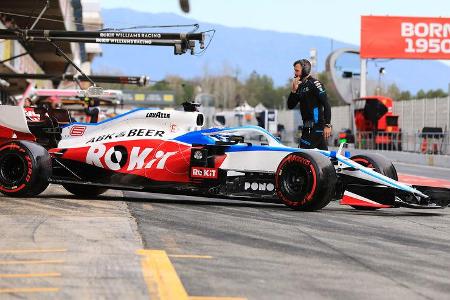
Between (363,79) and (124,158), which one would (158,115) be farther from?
(363,79)

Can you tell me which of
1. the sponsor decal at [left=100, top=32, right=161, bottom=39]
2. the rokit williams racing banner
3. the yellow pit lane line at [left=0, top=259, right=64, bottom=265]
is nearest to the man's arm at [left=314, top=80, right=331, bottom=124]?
the sponsor decal at [left=100, top=32, right=161, bottom=39]

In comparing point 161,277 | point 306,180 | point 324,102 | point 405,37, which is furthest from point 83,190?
point 405,37

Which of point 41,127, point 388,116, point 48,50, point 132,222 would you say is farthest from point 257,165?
point 48,50

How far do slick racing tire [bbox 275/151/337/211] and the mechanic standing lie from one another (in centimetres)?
164

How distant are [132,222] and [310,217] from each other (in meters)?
2.05

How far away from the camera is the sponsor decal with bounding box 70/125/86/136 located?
11422 mm

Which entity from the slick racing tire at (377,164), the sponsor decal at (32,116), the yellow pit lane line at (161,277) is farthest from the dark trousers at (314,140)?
the yellow pit lane line at (161,277)

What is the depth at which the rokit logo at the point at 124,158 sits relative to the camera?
10656 millimetres

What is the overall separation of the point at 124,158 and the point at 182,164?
808mm

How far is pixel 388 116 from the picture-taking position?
134ft

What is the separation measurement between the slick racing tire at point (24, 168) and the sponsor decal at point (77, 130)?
754 millimetres

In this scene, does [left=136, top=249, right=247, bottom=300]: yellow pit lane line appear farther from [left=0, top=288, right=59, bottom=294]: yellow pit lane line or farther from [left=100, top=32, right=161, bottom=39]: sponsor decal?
[left=100, top=32, right=161, bottom=39]: sponsor decal

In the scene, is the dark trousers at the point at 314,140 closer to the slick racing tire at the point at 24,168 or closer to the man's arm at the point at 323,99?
the man's arm at the point at 323,99

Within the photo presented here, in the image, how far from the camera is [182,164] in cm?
1053
